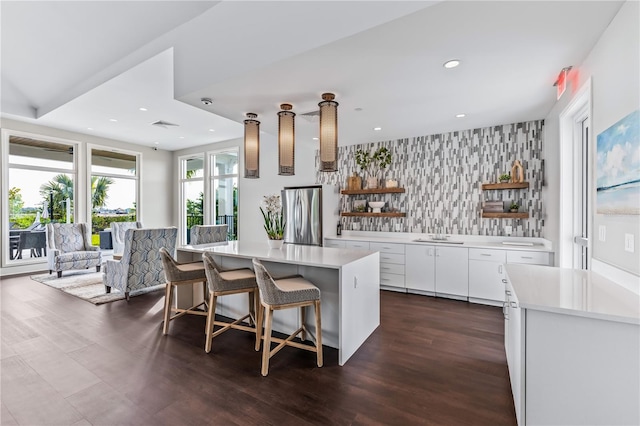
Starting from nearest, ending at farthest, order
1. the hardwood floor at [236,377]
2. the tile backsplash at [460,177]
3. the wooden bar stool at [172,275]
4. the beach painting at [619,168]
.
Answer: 1. the beach painting at [619,168]
2. the hardwood floor at [236,377]
3. the wooden bar stool at [172,275]
4. the tile backsplash at [460,177]

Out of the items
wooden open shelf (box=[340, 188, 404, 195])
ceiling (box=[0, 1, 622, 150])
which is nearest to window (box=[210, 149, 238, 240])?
ceiling (box=[0, 1, 622, 150])

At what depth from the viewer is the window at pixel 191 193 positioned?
Result: 322 inches

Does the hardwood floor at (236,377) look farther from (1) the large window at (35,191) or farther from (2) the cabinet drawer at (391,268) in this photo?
(1) the large window at (35,191)

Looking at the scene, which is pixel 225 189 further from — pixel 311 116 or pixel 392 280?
pixel 392 280

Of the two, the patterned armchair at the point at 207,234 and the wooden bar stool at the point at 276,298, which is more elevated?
the patterned armchair at the point at 207,234

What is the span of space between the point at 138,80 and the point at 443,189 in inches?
188

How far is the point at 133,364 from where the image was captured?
8.02 ft

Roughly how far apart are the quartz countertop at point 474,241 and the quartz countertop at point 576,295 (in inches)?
70.5

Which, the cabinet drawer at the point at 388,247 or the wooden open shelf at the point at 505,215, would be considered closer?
the wooden open shelf at the point at 505,215

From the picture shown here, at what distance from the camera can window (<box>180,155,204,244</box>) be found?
8172 mm

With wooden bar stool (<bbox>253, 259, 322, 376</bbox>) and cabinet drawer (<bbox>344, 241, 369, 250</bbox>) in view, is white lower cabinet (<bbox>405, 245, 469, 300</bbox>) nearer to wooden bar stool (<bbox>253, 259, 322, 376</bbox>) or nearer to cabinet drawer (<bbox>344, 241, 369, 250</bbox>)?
cabinet drawer (<bbox>344, 241, 369, 250</bbox>)

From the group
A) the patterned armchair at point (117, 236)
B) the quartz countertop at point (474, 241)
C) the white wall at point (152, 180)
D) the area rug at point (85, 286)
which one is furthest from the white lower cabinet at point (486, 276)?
the white wall at point (152, 180)

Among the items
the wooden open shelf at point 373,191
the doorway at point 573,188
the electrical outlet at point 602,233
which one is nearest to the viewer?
the electrical outlet at point 602,233

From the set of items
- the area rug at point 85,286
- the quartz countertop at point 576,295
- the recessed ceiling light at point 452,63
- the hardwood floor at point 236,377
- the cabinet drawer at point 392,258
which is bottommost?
the hardwood floor at point 236,377
